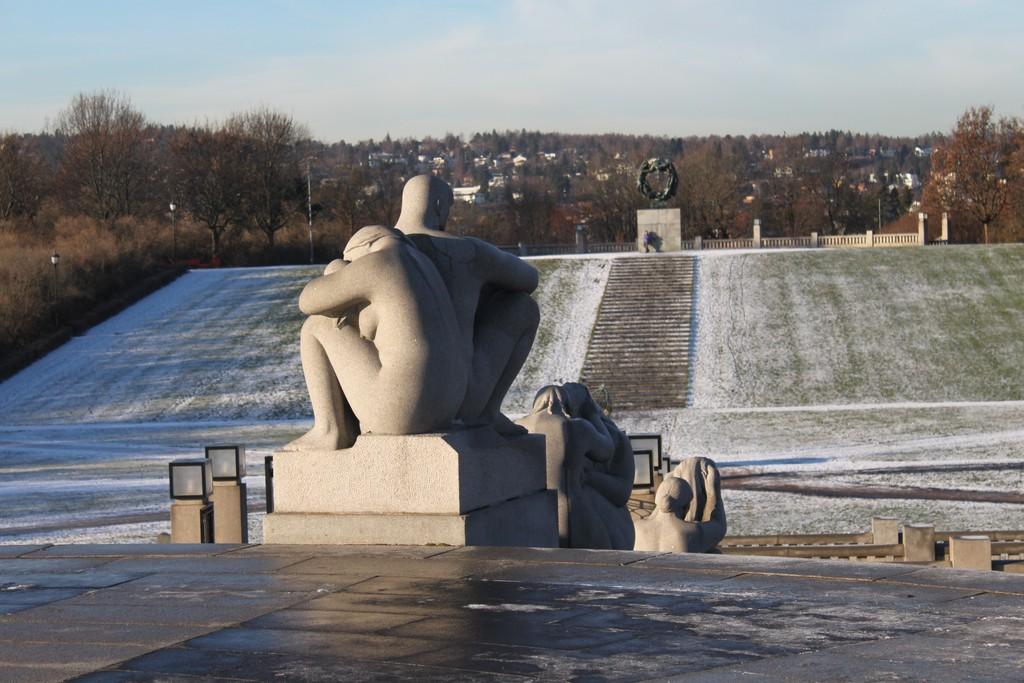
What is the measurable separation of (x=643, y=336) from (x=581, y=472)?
34778mm

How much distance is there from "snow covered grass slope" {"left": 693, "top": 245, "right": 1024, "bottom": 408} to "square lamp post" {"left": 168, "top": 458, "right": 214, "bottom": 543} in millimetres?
23969

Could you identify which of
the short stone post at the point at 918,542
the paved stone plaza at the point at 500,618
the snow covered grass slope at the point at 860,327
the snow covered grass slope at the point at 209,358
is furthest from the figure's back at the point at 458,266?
the snow covered grass slope at the point at 209,358

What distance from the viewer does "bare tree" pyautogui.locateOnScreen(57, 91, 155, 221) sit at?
85750mm

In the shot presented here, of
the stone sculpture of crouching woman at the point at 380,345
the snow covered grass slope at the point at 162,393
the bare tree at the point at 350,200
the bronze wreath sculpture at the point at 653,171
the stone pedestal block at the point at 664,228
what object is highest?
the bare tree at the point at 350,200

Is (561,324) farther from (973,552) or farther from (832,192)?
(832,192)

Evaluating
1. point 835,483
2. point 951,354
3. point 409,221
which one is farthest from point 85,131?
point 409,221

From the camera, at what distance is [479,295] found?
9133 millimetres

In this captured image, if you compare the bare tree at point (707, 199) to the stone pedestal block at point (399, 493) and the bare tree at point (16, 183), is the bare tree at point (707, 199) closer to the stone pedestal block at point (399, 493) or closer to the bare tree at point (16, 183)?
the bare tree at point (16, 183)

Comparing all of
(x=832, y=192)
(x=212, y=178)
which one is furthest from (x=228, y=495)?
(x=832, y=192)

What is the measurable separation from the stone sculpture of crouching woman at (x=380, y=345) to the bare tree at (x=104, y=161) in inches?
3055

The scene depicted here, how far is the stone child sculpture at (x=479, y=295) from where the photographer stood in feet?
29.0

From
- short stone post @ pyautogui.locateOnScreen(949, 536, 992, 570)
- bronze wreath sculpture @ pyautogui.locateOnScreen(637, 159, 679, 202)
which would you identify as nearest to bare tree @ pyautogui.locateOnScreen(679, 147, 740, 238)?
bronze wreath sculpture @ pyautogui.locateOnScreen(637, 159, 679, 202)

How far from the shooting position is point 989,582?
22.0ft

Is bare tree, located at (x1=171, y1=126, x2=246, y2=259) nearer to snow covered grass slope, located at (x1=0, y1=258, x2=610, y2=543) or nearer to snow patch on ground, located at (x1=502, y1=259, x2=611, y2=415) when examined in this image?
snow covered grass slope, located at (x1=0, y1=258, x2=610, y2=543)
